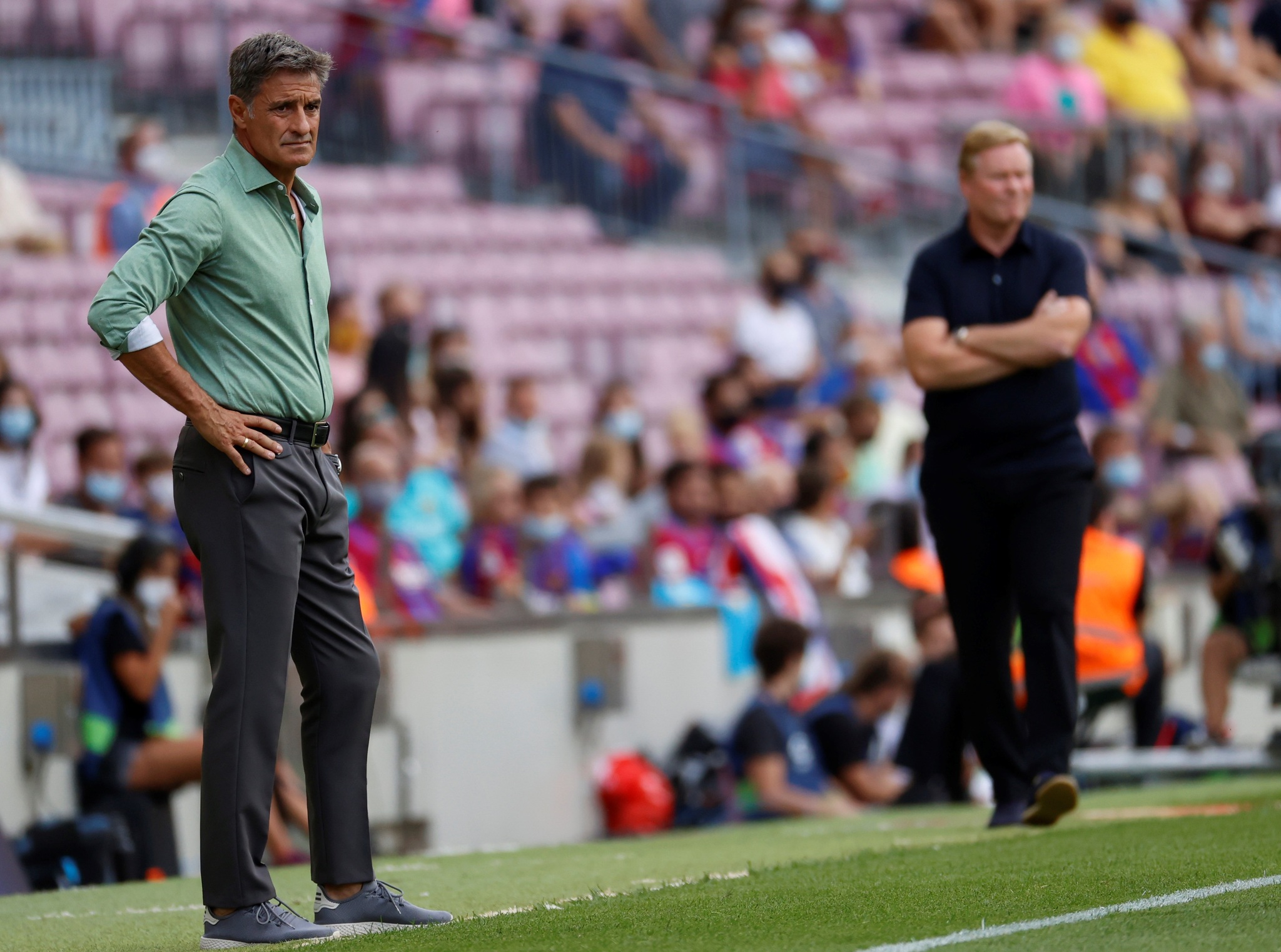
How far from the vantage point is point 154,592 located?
842 cm

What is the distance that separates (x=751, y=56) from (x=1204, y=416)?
4730mm

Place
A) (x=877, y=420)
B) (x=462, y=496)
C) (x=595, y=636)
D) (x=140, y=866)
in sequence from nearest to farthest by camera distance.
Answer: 1. (x=140, y=866)
2. (x=595, y=636)
3. (x=462, y=496)
4. (x=877, y=420)

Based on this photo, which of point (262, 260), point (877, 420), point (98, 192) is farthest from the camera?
point (98, 192)

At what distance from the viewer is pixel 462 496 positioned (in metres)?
11.4

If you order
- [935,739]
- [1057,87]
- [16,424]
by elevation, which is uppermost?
[1057,87]

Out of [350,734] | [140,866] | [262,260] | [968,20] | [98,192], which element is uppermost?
[968,20]

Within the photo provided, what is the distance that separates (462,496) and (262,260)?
6759mm

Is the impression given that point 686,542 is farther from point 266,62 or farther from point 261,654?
point 266,62

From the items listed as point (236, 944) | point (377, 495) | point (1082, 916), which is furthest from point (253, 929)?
point (377, 495)

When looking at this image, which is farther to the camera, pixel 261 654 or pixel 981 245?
pixel 981 245

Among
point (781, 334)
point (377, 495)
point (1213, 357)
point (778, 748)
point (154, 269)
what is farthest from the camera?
point (1213, 357)

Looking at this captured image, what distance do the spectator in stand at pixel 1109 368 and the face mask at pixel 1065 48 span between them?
3889mm

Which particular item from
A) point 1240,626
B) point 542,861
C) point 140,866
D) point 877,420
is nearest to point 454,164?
point 877,420

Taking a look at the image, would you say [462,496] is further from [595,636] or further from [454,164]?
[454,164]
